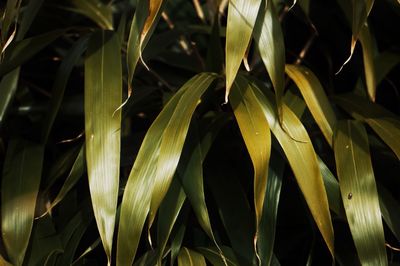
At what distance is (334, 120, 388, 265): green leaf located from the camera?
2.64 ft

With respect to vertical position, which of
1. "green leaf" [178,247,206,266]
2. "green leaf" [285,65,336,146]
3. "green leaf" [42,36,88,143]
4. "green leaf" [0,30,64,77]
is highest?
"green leaf" [0,30,64,77]

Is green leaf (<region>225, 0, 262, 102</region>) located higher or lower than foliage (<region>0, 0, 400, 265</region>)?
A: higher

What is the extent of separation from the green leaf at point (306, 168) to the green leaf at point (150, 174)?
0.11 metres

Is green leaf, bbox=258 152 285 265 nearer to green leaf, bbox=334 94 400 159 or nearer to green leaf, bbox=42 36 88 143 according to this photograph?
green leaf, bbox=334 94 400 159

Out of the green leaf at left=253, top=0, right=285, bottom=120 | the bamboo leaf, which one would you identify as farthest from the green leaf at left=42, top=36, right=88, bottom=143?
the green leaf at left=253, top=0, right=285, bottom=120

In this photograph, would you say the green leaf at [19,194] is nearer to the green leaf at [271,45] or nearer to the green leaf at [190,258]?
the green leaf at [190,258]

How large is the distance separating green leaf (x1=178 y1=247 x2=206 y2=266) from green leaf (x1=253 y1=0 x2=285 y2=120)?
20 centimetres

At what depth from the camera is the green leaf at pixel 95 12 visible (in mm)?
1181

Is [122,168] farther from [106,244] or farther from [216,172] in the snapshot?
[106,244]

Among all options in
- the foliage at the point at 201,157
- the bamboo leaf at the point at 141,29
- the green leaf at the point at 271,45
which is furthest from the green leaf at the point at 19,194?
the green leaf at the point at 271,45

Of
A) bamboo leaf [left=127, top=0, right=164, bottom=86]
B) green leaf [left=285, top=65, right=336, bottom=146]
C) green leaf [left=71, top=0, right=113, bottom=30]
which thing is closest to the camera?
bamboo leaf [left=127, top=0, right=164, bottom=86]

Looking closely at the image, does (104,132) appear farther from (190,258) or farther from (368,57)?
(368,57)

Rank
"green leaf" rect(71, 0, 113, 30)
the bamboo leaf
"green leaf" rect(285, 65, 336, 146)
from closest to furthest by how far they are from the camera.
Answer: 1. the bamboo leaf
2. "green leaf" rect(285, 65, 336, 146)
3. "green leaf" rect(71, 0, 113, 30)

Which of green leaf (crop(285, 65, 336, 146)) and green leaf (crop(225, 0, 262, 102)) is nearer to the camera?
green leaf (crop(225, 0, 262, 102))
